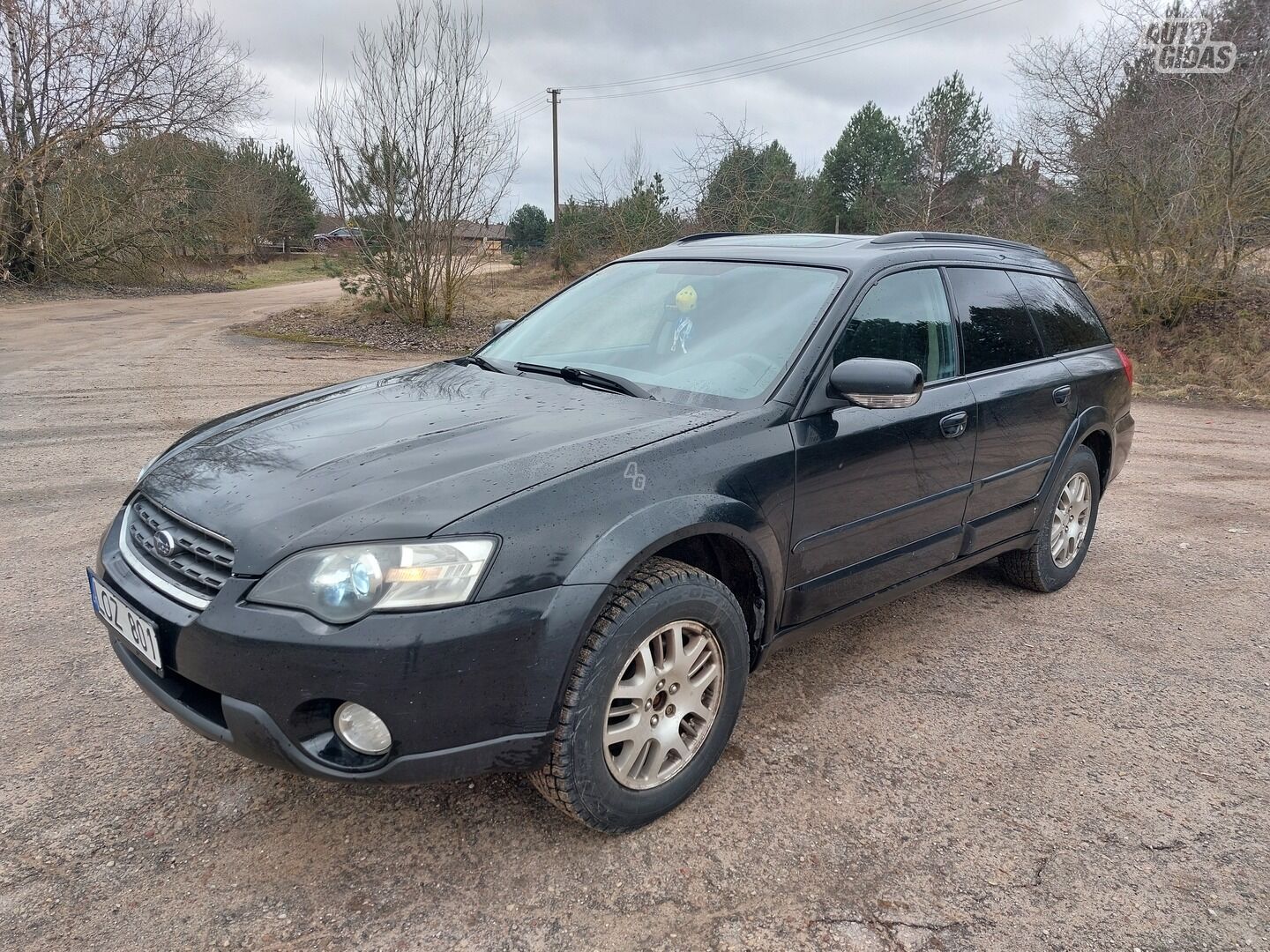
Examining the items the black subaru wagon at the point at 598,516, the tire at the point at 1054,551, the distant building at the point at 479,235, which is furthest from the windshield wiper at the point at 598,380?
the distant building at the point at 479,235

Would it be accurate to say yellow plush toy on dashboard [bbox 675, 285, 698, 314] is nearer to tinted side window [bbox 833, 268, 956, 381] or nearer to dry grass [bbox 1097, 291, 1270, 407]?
tinted side window [bbox 833, 268, 956, 381]

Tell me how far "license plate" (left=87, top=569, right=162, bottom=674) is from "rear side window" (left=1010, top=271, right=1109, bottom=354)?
12.2 ft

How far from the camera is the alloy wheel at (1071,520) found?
4.18 meters

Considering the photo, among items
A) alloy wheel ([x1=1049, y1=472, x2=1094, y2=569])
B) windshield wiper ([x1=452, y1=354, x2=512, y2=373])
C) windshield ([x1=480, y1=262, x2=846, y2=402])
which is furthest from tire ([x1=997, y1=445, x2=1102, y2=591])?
windshield wiper ([x1=452, y1=354, x2=512, y2=373])

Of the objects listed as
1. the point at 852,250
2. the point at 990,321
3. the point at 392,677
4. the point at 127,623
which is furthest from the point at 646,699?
the point at 990,321

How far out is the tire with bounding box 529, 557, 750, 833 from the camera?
2143 mm

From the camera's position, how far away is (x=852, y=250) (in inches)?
128

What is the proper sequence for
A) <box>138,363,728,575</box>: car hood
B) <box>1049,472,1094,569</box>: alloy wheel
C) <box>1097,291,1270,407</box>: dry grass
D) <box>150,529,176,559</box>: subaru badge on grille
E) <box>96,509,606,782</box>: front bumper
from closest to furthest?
<box>96,509,606,782</box>: front bumper → <box>138,363,728,575</box>: car hood → <box>150,529,176,559</box>: subaru badge on grille → <box>1049,472,1094,569</box>: alloy wheel → <box>1097,291,1270,407</box>: dry grass

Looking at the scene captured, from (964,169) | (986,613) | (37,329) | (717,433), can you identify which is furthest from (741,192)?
(717,433)

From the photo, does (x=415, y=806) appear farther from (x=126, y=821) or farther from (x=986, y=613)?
(x=986, y=613)

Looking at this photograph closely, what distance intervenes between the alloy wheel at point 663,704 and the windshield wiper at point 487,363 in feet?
4.70

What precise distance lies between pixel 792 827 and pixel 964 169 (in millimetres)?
25477

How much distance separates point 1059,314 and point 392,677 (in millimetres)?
3669

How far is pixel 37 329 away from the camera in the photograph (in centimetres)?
1489
